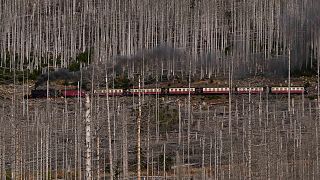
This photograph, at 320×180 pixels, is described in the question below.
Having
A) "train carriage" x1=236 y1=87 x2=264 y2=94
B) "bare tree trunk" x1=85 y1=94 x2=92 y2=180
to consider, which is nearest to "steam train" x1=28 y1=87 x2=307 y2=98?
"train carriage" x1=236 y1=87 x2=264 y2=94

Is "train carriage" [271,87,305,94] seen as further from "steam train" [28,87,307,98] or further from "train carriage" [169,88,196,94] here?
"train carriage" [169,88,196,94]

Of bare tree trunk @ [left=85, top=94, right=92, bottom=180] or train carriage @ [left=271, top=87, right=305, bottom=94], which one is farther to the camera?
train carriage @ [left=271, top=87, right=305, bottom=94]

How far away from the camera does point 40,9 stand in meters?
114

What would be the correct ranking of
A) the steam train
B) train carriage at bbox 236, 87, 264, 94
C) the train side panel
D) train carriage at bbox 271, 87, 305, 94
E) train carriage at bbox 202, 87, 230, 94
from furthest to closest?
the train side panel < train carriage at bbox 202, 87, 230, 94 < train carriage at bbox 271, 87, 305, 94 < train carriage at bbox 236, 87, 264, 94 < the steam train

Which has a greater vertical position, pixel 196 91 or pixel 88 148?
pixel 88 148

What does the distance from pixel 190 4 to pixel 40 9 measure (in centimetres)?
2706

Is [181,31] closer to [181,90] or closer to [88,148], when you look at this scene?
[181,90]

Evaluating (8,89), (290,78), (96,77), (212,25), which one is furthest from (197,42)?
(96,77)

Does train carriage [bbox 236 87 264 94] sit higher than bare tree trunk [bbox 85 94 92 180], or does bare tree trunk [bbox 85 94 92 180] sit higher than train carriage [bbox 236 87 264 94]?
bare tree trunk [bbox 85 94 92 180]

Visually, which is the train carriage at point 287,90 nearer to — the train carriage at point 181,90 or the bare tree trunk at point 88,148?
the train carriage at point 181,90

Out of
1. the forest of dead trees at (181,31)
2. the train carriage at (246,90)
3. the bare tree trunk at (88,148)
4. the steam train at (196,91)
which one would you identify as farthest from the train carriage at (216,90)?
the bare tree trunk at (88,148)

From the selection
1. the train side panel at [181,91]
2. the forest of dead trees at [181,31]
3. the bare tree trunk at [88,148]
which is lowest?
the train side panel at [181,91]

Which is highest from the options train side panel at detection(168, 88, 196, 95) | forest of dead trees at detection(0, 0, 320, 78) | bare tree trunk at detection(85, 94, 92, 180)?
forest of dead trees at detection(0, 0, 320, 78)

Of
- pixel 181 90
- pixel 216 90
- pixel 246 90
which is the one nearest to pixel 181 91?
pixel 181 90
